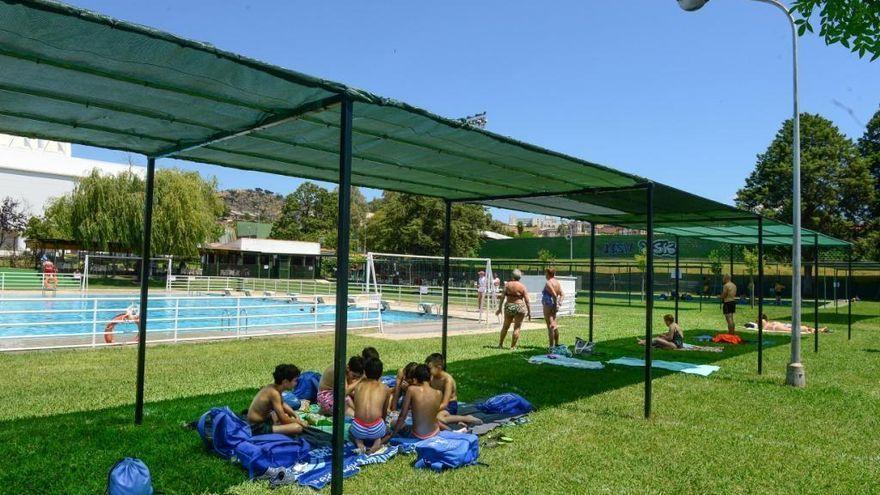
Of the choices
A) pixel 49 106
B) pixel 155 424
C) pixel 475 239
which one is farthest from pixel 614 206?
pixel 475 239

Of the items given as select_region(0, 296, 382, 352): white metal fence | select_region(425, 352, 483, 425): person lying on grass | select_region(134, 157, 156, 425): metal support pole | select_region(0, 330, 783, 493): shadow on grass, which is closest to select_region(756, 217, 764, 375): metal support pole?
select_region(0, 330, 783, 493): shadow on grass

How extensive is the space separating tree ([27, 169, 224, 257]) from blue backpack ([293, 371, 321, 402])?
117 ft

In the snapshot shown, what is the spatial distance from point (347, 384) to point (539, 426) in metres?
2.29

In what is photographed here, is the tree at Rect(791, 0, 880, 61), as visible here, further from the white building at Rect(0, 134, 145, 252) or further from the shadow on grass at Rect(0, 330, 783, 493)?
the white building at Rect(0, 134, 145, 252)

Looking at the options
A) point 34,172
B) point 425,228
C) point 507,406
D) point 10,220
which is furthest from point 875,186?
point 34,172

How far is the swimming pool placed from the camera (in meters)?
12.2

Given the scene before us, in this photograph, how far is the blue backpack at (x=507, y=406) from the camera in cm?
730

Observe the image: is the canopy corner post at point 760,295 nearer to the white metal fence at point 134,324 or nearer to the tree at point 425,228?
the white metal fence at point 134,324

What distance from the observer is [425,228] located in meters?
60.9

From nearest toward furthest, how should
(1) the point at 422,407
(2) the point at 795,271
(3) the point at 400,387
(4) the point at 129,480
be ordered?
(4) the point at 129,480, (1) the point at 422,407, (3) the point at 400,387, (2) the point at 795,271

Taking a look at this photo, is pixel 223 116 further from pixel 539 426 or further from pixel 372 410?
pixel 539 426

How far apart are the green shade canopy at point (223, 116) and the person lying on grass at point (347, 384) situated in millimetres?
2296

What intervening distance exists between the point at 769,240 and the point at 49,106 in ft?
54.8

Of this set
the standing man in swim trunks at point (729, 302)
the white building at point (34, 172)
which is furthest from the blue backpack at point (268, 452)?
the white building at point (34, 172)
